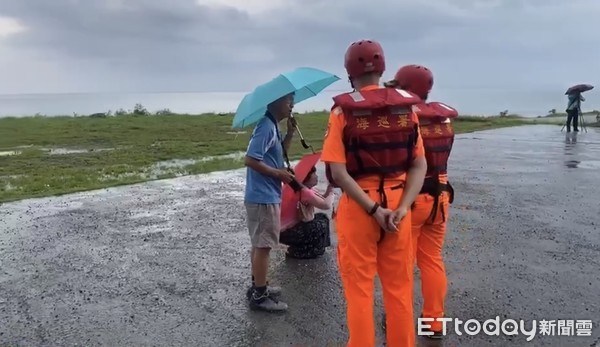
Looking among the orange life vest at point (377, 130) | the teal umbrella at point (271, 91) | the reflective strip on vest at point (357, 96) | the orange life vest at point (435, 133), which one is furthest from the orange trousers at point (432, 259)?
the teal umbrella at point (271, 91)

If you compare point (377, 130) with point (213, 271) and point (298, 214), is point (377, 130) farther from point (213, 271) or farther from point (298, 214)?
point (213, 271)

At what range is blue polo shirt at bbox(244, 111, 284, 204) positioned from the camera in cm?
506

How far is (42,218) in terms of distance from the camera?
8836 millimetres

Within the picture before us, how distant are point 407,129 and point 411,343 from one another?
4.60ft

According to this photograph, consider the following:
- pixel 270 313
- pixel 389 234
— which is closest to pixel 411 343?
pixel 389 234

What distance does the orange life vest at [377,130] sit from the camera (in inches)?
143

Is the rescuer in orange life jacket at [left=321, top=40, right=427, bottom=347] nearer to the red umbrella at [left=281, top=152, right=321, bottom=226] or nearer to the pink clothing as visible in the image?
the red umbrella at [left=281, top=152, right=321, bottom=226]

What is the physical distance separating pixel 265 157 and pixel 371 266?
174cm

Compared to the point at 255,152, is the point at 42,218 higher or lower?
lower

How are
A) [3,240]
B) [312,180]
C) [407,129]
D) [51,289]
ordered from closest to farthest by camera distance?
[407,129], [51,289], [312,180], [3,240]

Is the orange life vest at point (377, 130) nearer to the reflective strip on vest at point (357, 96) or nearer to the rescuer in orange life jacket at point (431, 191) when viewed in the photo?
the reflective strip on vest at point (357, 96)

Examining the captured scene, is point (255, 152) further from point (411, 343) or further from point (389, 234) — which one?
point (411, 343)

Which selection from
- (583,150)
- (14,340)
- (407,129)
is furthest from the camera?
(583,150)

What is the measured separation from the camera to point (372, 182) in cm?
375
